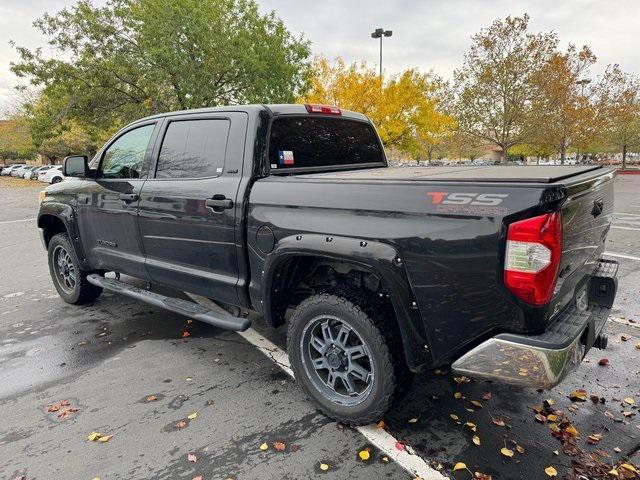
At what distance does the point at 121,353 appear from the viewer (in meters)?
4.04

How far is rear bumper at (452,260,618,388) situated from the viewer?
206 cm

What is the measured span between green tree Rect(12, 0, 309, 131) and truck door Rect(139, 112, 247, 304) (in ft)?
56.9

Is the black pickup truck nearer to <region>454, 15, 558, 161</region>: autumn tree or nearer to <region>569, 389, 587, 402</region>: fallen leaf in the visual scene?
<region>569, 389, 587, 402</region>: fallen leaf

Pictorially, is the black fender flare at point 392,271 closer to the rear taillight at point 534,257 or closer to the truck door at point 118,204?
the rear taillight at point 534,257

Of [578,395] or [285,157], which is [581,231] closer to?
[578,395]

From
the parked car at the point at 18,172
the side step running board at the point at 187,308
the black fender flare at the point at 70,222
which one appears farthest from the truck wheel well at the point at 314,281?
the parked car at the point at 18,172

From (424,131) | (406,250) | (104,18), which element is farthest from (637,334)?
(104,18)

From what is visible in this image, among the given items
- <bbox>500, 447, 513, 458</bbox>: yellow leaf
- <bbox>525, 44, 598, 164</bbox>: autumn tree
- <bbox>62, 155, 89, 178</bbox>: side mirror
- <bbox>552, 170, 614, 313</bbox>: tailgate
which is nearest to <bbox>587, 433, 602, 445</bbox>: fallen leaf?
<bbox>500, 447, 513, 458</bbox>: yellow leaf

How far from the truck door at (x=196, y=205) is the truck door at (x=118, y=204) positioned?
0.17 meters

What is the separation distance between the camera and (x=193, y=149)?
368 cm

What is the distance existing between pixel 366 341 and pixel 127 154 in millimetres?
3100

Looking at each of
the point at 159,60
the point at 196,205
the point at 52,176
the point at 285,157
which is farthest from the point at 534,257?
the point at 52,176

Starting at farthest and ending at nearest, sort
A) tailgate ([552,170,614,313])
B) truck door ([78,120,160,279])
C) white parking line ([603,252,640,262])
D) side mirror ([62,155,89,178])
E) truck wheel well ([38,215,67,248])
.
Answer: white parking line ([603,252,640,262]) → truck wheel well ([38,215,67,248]) → side mirror ([62,155,89,178]) → truck door ([78,120,160,279]) → tailgate ([552,170,614,313])

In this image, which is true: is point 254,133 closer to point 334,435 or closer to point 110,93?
point 334,435
